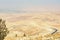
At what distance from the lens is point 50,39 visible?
28.0m

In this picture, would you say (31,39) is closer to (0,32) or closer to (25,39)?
(25,39)

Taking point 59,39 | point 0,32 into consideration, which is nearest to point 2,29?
point 0,32

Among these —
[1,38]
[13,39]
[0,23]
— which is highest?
[0,23]

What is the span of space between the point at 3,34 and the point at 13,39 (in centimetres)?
769

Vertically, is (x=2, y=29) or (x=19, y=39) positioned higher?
(x=2, y=29)

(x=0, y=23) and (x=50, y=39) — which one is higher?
(x=0, y=23)

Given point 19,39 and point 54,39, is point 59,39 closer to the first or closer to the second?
point 54,39

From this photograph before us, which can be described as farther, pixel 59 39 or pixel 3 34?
pixel 59 39

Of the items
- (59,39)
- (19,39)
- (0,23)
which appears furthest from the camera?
(19,39)

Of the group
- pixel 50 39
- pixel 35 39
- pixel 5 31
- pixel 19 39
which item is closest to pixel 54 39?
pixel 50 39

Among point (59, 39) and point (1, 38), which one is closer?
point (1, 38)

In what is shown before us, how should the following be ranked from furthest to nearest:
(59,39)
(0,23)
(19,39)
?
(19,39)
(59,39)
(0,23)

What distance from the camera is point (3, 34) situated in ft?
73.7

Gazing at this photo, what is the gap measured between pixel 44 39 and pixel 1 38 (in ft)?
25.9
